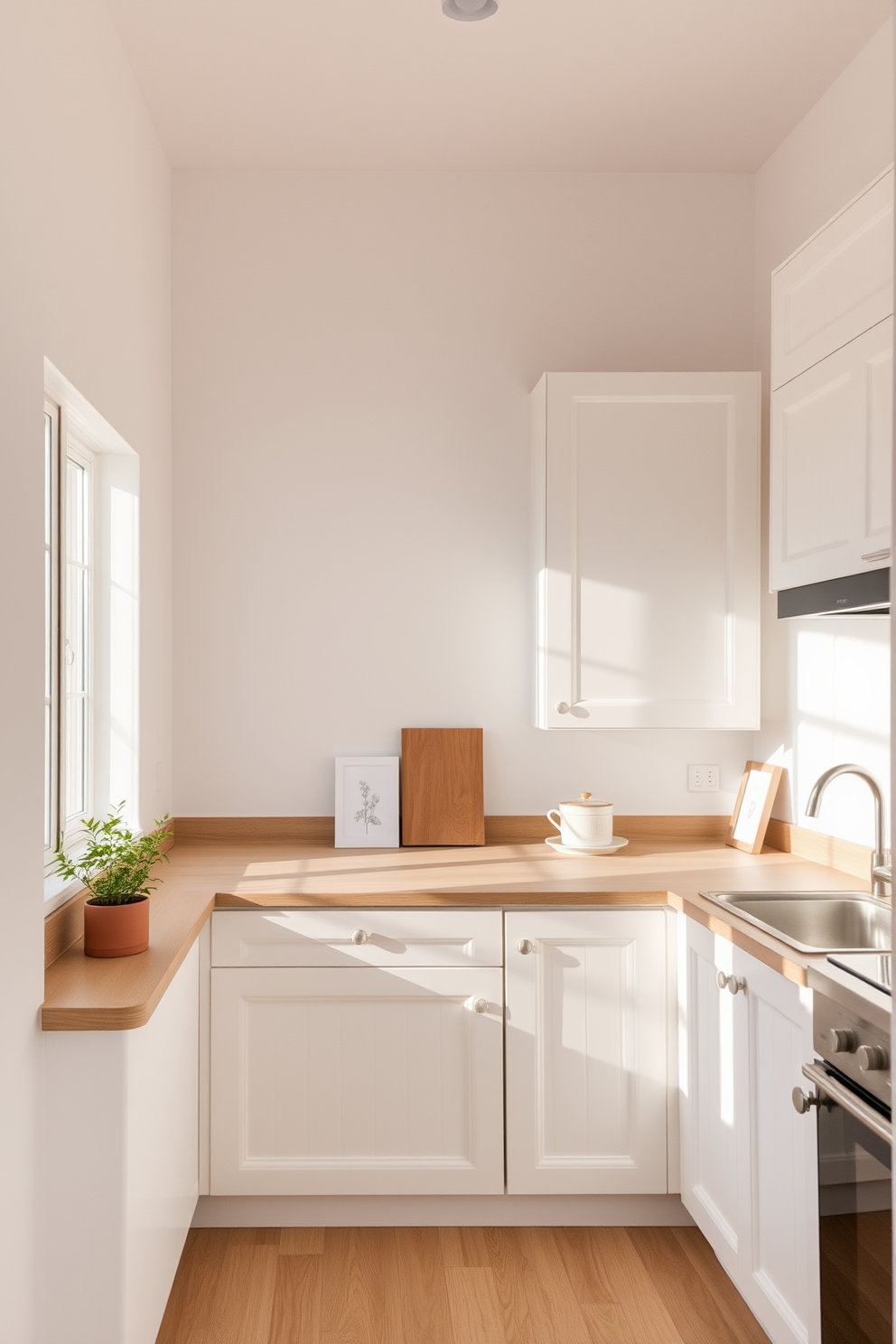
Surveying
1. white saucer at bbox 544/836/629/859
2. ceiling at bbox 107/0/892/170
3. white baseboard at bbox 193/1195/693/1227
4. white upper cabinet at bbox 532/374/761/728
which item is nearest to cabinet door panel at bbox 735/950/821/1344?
white baseboard at bbox 193/1195/693/1227

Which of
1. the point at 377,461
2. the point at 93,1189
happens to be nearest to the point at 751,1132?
the point at 93,1189

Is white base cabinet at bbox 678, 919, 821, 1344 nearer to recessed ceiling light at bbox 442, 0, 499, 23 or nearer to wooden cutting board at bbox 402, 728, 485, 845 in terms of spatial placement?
wooden cutting board at bbox 402, 728, 485, 845

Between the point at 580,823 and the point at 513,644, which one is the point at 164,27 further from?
the point at 580,823

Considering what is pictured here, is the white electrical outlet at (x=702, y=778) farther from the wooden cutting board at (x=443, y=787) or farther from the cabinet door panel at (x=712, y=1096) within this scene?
the cabinet door panel at (x=712, y=1096)

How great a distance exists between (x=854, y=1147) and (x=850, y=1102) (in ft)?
0.26

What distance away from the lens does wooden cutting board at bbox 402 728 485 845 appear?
9.91 feet

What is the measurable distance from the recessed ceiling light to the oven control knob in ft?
7.32

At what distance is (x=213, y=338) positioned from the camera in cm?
308

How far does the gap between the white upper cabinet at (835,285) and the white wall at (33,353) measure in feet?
4.75

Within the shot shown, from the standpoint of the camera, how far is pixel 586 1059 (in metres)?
2.49

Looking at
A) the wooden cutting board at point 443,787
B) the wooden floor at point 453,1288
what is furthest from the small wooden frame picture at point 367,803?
the wooden floor at point 453,1288

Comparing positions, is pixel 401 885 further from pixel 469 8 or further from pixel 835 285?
pixel 469 8

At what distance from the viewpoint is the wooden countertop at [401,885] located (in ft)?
5.85

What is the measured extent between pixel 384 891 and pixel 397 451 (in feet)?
4.38
